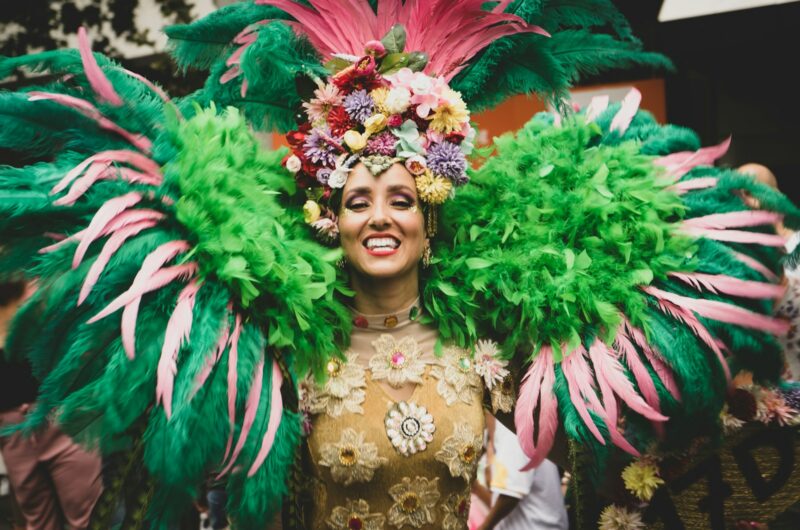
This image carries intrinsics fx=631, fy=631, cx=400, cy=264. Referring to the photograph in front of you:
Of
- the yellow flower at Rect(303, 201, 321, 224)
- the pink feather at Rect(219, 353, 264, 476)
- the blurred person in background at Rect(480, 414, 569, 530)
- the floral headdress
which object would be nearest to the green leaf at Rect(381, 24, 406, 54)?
the floral headdress

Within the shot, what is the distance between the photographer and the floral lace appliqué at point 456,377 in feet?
5.78

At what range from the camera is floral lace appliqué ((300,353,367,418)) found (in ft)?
5.54

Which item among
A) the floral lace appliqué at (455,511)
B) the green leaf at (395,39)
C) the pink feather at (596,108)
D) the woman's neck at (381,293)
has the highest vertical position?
the green leaf at (395,39)

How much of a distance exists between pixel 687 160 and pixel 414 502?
1.23m

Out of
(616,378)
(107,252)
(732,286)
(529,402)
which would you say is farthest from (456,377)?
(107,252)

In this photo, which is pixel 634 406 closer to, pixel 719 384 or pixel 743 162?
pixel 719 384

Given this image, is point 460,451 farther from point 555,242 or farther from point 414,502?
point 555,242

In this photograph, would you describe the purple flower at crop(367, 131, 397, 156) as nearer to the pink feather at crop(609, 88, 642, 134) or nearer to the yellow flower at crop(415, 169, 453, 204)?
the yellow flower at crop(415, 169, 453, 204)

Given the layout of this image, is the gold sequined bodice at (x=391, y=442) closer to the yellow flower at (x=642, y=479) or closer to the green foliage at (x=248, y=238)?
the green foliage at (x=248, y=238)

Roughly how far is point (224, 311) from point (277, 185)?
0.46 meters

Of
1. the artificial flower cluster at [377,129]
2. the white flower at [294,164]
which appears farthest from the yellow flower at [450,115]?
the white flower at [294,164]

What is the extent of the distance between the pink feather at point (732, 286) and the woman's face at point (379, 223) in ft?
2.44

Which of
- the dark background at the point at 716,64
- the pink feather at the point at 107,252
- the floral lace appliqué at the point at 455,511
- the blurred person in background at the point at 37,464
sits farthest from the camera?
the dark background at the point at 716,64

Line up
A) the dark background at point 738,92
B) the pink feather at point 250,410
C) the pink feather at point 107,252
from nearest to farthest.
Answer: the pink feather at point 107,252 < the pink feather at point 250,410 < the dark background at point 738,92
